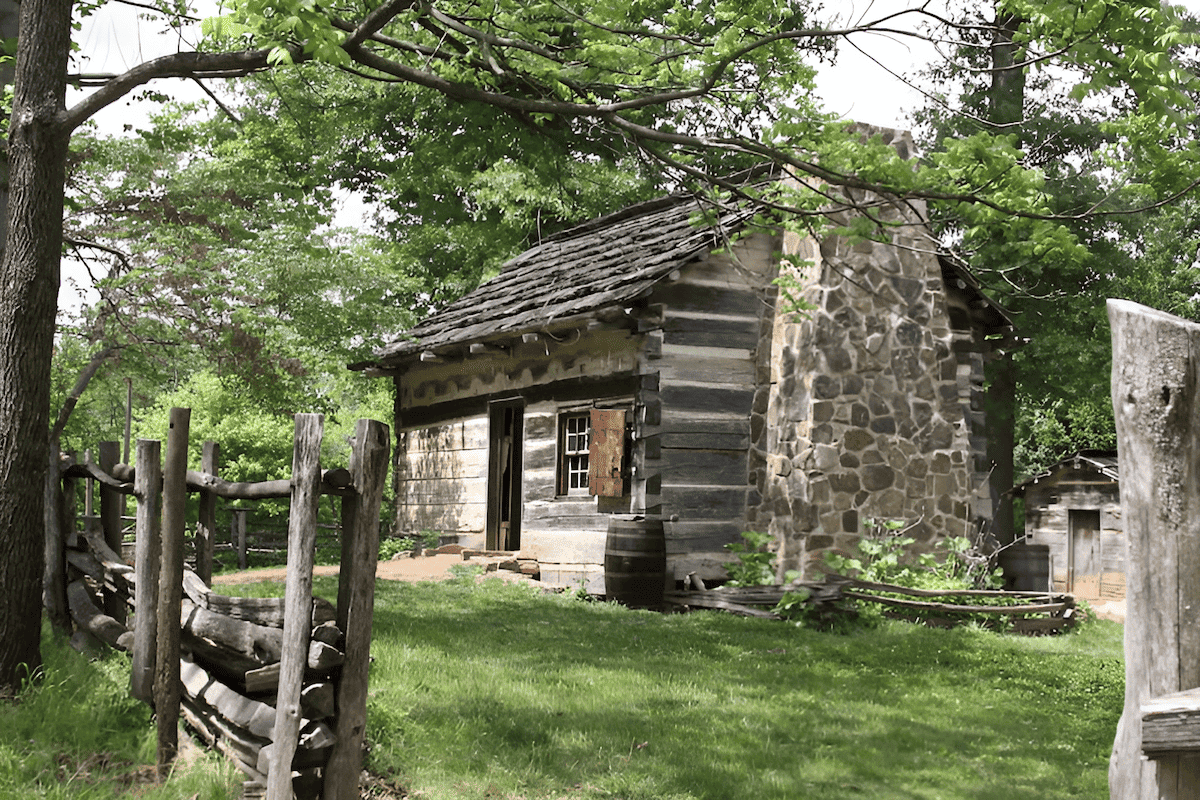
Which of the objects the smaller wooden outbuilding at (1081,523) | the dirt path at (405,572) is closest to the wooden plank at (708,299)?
the dirt path at (405,572)

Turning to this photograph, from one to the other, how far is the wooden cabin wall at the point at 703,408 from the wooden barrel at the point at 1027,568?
361 centimetres

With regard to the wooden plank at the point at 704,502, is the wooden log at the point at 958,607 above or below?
below

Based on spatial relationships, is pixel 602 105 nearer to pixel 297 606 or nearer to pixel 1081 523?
pixel 297 606

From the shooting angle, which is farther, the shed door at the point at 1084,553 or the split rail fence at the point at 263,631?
the shed door at the point at 1084,553

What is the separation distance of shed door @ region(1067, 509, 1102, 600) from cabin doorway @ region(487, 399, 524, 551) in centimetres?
1148

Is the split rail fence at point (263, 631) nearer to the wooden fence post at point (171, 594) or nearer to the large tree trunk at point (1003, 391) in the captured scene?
the wooden fence post at point (171, 594)

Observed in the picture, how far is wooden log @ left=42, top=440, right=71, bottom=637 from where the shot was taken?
788cm

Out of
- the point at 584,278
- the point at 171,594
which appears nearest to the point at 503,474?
the point at 584,278

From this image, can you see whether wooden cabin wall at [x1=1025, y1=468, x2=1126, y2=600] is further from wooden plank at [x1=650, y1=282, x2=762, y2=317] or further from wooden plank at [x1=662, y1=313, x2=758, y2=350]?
wooden plank at [x1=650, y1=282, x2=762, y2=317]

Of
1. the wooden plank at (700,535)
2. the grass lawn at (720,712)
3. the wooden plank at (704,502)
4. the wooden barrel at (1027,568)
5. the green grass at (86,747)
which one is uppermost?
the wooden plank at (704,502)

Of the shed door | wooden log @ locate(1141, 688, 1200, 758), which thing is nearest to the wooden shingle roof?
wooden log @ locate(1141, 688, 1200, 758)

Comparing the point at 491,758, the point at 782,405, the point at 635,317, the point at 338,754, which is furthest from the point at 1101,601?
the point at 338,754

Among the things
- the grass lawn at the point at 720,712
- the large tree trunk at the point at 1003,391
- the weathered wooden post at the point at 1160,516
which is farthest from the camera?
the large tree trunk at the point at 1003,391

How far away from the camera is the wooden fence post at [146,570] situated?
567 centimetres
